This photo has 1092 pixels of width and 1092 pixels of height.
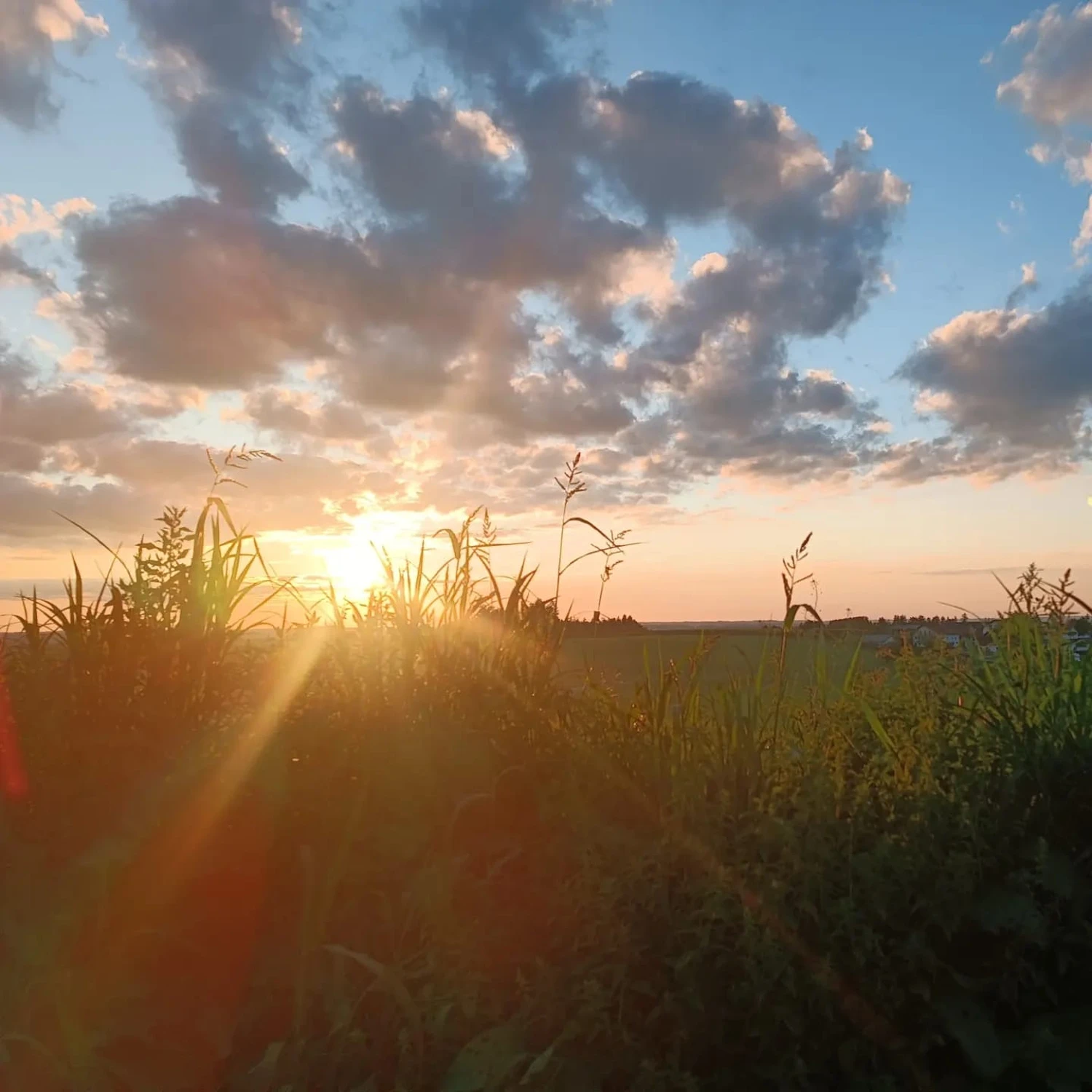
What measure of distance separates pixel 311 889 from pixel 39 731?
1337 mm

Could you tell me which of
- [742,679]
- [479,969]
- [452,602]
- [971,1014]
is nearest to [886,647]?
[742,679]

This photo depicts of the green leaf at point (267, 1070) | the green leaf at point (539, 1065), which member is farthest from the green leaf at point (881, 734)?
the green leaf at point (267, 1070)

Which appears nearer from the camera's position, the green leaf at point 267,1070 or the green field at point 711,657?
the green leaf at point 267,1070

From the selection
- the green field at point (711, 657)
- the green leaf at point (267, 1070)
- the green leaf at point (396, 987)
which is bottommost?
the green leaf at point (267, 1070)

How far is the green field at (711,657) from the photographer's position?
15.0 feet

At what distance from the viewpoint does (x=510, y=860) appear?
12.2ft

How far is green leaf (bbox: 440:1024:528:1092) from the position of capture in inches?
120

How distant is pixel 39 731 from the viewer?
4.20 meters

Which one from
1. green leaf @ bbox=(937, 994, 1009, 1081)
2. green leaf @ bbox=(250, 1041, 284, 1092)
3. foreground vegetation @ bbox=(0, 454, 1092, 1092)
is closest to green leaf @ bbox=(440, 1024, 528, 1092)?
foreground vegetation @ bbox=(0, 454, 1092, 1092)

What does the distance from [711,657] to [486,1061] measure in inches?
82.8

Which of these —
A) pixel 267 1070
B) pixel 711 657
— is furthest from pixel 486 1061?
pixel 711 657

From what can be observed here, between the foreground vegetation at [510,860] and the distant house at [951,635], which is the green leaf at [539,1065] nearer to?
the foreground vegetation at [510,860]

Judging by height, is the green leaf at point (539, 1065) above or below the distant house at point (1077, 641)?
below

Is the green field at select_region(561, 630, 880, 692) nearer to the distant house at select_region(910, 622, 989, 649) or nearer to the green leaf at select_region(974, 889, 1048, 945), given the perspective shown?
the distant house at select_region(910, 622, 989, 649)
